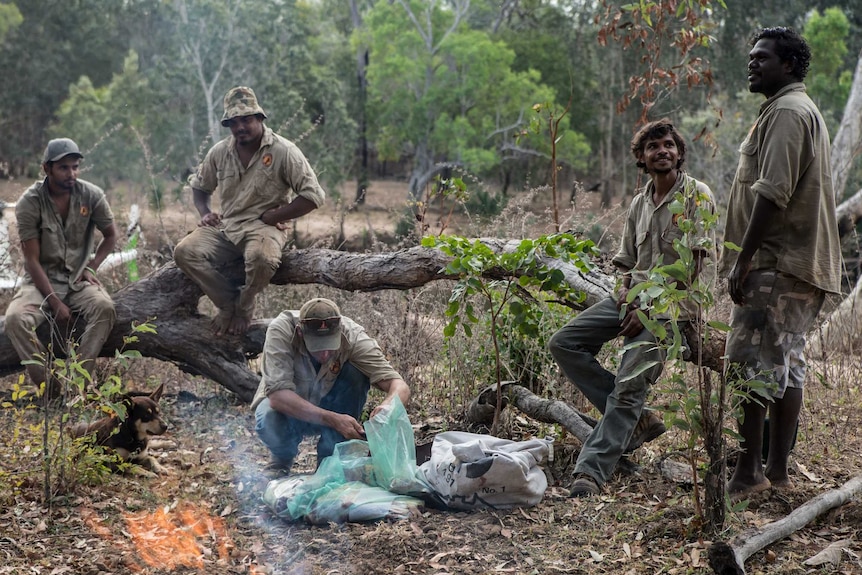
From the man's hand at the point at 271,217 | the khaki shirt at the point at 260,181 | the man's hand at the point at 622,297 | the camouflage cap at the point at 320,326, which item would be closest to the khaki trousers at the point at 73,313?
the khaki shirt at the point at 260,181

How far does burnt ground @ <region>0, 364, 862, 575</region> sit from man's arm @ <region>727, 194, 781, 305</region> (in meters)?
Result: 1.05

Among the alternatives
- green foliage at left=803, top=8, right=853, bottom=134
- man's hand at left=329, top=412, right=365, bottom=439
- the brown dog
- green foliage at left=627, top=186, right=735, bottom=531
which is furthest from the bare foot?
green foliage at left=803, top=8, right=853, bottom=134

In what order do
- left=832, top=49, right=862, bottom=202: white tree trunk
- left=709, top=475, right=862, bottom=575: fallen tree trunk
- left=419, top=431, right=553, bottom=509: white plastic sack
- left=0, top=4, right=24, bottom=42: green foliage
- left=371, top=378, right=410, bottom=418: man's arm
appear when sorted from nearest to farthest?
left=709, top=475, right=862, bottom=575: fallen tree trunk, left=419, top=431, right=553, bottom=509: white plastic sack, left=371, top=378, right=410, bottom=418: man's arm, left=832, top=49, right=862, bottom=202: white tree trunk, left=0, top=4, right=24, bottom=42: green foliage

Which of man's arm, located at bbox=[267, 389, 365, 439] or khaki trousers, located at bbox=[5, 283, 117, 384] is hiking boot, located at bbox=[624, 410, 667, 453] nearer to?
man's arm, located at bbox=[267, 389, 365, 439]

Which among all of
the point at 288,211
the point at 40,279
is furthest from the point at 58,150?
the point at 288,211

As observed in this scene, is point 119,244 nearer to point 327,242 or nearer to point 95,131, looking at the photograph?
point 327,242

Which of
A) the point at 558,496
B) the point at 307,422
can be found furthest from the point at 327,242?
the point at 558,496

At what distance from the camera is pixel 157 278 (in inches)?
274

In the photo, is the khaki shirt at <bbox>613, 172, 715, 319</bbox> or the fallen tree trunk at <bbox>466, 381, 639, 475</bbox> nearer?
the khaki shirt at <bbox>613, 172, 715, 319</bbox>

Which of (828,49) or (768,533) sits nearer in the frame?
(768,533)

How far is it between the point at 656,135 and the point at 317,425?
248 centimetres

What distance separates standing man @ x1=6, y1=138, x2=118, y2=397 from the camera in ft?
20.6

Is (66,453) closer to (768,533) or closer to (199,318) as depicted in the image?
(199,318)

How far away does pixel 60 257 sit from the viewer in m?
6.50
